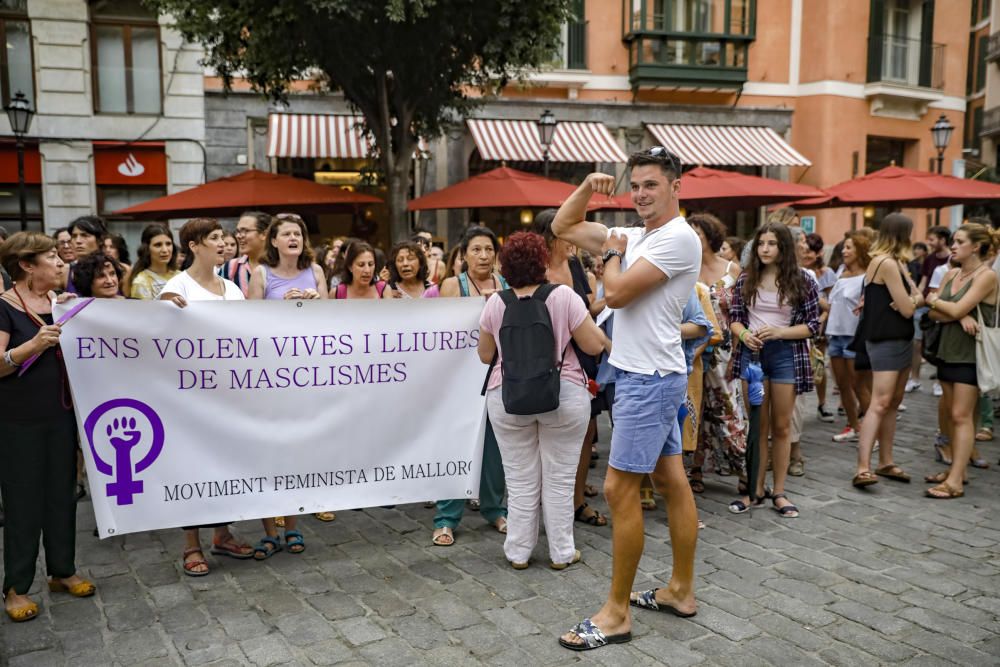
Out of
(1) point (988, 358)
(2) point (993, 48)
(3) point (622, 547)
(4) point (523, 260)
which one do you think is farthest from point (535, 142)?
(2) point (993, 48)

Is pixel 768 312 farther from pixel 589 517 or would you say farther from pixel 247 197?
pixel 247 197

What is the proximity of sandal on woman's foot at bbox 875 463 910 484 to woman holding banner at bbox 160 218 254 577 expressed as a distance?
16.0ft

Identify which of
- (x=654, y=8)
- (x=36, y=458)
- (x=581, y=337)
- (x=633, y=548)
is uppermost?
(x=654, y=8)

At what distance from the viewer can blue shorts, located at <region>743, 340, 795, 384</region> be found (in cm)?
540

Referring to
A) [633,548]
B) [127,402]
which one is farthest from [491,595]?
[127,402]

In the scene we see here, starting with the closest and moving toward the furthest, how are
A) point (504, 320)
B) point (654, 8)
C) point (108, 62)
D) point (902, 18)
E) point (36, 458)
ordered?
point (36, 458), point (504, 320), point (108, 62), point (654, 8), point (902, 18)

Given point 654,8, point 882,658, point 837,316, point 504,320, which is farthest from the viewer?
point 654,8

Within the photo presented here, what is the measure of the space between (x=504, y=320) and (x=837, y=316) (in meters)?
4.93

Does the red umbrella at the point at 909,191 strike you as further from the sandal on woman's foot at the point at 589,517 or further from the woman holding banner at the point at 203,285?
the woman holding banner at the point at 203,285

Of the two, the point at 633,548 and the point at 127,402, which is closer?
the point at 633,548

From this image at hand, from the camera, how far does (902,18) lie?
21578 mm

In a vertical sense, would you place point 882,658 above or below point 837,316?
below

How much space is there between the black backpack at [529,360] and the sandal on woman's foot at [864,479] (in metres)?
3.06

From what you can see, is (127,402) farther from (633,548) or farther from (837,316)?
(837,316)
